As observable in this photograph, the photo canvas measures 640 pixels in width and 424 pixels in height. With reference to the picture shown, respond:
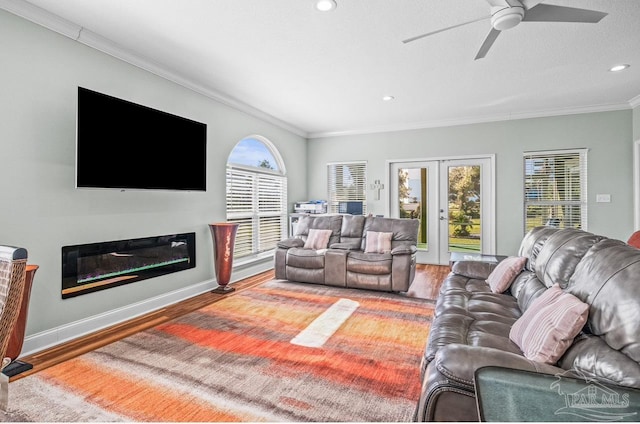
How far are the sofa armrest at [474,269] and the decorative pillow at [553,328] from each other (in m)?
1.54

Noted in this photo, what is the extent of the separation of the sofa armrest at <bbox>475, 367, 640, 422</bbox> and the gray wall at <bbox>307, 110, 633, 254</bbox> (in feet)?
17.0

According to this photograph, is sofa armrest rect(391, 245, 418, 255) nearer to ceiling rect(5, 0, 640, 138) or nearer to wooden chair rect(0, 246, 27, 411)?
ceiling rect(5, 0, 640, 138)

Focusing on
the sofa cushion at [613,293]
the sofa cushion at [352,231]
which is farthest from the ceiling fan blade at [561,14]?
the sofa cushion at [352,231]

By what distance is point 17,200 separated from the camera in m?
2.50

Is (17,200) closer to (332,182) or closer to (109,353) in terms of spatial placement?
(109,353)

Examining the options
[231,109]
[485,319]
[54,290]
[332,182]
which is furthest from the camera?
[332,182]

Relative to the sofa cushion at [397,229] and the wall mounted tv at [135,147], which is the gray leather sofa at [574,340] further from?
the wall mounted tv at [135,147]

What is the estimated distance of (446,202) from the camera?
612 centimetres

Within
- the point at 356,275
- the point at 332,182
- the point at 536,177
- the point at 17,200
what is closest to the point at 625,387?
the point at 356,275

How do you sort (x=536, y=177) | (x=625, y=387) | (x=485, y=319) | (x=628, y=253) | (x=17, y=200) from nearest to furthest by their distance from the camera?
(x=625, y=387)
(x=628, y=253)
(x=485, y=319)
(x=17, y=200)
(x=536, y=177)

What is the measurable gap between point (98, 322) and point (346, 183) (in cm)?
496

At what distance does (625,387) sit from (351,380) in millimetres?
1463

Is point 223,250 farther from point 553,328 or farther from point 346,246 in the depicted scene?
point 553,328

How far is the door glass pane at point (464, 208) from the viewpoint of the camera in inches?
233
